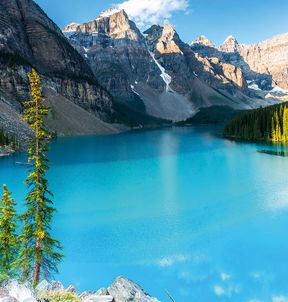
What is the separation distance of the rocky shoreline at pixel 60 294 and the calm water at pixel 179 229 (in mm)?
7867

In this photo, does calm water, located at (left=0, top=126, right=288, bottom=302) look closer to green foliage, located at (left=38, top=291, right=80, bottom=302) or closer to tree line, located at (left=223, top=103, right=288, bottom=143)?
green foliage, located at (left=38, top=291, right=80, bottom=302)

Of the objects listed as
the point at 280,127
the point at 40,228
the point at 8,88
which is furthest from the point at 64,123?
the point at 40,228

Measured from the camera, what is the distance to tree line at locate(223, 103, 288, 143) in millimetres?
107750

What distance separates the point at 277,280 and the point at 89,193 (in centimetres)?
2881

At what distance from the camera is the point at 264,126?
11712 cm

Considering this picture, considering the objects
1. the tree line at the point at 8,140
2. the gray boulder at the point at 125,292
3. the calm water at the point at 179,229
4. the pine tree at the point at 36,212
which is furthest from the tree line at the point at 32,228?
the tree line at the point at 8,140

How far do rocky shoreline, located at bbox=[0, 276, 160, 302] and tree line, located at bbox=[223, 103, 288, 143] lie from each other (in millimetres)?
99875

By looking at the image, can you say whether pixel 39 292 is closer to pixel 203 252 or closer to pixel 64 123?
pixel 203 252

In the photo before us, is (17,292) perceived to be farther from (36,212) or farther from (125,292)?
(36,212)

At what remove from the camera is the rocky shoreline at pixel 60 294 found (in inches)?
450

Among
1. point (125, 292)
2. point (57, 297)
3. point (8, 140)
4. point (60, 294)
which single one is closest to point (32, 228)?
point (125, 292)

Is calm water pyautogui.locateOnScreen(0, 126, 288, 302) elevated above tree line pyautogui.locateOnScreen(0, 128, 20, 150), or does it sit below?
below

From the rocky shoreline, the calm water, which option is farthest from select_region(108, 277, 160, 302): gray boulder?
the calm water

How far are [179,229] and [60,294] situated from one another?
2077 centimetres
